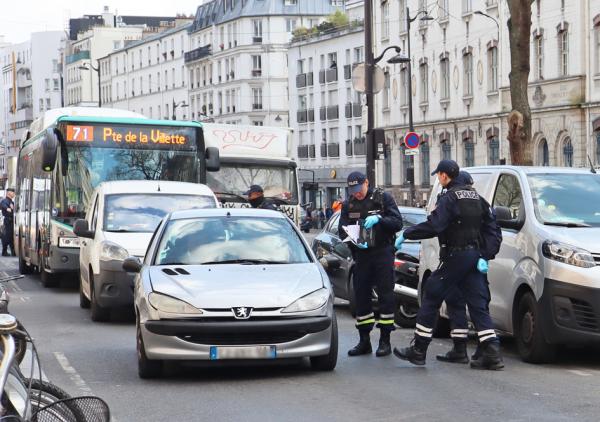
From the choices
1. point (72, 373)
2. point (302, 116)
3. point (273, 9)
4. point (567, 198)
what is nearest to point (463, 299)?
point (567, 198)

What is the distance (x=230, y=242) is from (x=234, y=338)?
1.60 meters

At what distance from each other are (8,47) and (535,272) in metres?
182

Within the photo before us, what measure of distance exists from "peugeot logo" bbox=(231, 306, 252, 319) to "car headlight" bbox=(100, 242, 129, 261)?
6440 millimetres

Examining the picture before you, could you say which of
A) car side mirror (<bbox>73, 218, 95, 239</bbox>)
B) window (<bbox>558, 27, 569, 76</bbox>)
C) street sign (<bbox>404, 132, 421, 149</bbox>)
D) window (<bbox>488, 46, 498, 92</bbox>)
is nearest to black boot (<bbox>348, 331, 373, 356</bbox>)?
car side mirror (<bbox>73, 218, 95, 239</bbox>)

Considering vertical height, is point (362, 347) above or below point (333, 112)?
below

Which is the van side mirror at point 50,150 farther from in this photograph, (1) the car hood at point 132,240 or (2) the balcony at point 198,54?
(2) the balcony at point 198,54

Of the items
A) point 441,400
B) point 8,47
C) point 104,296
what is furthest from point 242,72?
point 441,400

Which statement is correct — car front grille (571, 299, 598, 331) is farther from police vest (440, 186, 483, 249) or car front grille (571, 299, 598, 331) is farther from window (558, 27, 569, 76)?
window (558, 27, 569, 76)

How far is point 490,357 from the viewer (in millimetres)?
12562

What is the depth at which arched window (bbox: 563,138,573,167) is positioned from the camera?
5041cm

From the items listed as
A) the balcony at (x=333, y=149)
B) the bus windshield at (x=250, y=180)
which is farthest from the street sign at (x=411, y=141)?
the balcony at (x=333, y=149)

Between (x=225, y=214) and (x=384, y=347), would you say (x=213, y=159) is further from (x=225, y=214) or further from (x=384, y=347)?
(x=384, y=347)

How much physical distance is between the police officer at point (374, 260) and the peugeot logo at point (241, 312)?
232 cm

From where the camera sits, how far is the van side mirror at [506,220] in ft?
43.3
